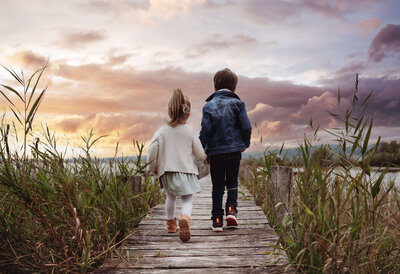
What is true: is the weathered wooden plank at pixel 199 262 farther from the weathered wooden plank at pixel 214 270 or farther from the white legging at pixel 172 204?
the white legging at pixel 172 204

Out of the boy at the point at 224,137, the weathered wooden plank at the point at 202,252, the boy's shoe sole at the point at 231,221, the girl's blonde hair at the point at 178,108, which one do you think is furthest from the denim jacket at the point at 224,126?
the weathered wooden plank at the point at 202,252

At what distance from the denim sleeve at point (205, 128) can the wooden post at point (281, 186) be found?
3.50ft

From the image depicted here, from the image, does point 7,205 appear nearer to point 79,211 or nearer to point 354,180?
point 79,211

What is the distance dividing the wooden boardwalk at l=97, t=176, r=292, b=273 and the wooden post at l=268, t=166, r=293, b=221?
33 centimetres

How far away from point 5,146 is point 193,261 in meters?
1.92

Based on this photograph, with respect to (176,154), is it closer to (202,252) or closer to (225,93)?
(225,93)

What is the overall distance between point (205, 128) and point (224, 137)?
25 centimetres

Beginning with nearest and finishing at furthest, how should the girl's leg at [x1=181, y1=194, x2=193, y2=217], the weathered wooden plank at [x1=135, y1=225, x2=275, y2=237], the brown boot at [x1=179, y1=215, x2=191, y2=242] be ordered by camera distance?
the brown boot at [x1=179, y1=215, x2=191, y2=242]
the girl's leg at [x1=181, y1=194, x2=193, y2=217]
the weathered wooden plank at [x1=135, y1=225, x2=275, y2=237]

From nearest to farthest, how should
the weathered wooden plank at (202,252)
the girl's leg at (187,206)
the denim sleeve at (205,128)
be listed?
the weathered wooden plank at (202,252) → the girl's leg at (187,206) → the denim sleeve at (205,128)

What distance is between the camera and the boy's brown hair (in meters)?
4.09

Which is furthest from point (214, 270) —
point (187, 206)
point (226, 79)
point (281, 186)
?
point (226, 79)

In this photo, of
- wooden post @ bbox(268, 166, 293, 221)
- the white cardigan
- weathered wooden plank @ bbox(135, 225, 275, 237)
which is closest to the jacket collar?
the white cardigan

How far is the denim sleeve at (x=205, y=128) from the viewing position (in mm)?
3906

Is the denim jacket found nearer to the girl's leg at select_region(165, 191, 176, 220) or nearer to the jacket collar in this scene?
the jacket collar
